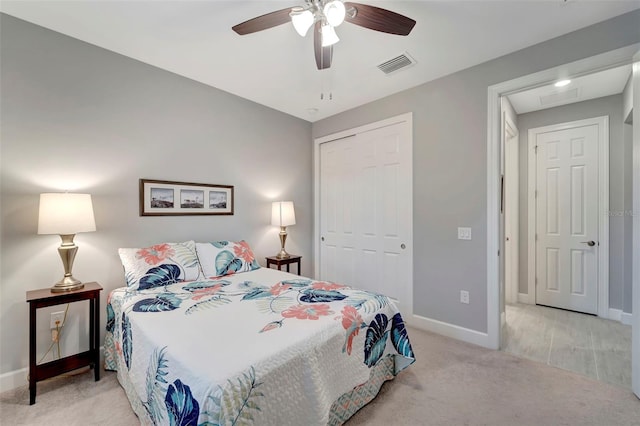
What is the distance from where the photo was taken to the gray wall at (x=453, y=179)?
8.27 feet

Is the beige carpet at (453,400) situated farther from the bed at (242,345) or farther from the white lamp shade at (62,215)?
the white lamp shade at (62,215)

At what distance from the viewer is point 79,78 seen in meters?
2.22

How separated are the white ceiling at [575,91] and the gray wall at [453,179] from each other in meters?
0.48

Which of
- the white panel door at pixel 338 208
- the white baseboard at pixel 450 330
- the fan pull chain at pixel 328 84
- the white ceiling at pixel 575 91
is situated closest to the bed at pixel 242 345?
the white baseboard at pixel 450 330

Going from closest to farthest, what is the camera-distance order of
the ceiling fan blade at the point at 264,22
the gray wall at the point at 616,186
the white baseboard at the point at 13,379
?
the ceiling fan blade at the point at 264,22 < the white baseboard at the point at 13,379 < the gray wall at the point at 616,186

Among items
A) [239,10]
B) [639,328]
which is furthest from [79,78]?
[639,328]

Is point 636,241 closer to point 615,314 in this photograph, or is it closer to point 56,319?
point 615,314

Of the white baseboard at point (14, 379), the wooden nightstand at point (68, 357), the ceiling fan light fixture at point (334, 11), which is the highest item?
the ceiling fan light fixture at point (334, 11)

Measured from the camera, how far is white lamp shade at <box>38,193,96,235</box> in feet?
6.05

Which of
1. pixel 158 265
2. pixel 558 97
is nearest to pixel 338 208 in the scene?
pixel 158 265

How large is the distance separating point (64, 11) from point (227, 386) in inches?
106

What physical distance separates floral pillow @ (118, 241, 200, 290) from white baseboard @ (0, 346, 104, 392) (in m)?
0.90

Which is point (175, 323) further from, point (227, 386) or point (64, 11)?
point (64, 11)

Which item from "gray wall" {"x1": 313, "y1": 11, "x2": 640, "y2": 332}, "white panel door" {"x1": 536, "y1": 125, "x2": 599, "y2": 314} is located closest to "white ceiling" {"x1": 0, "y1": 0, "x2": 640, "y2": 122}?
"gray wall" {"x1": 313, "y1": 11, "x2": 640, "y2": 332}
